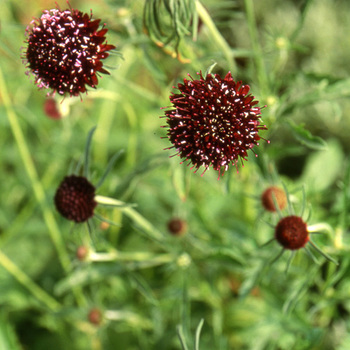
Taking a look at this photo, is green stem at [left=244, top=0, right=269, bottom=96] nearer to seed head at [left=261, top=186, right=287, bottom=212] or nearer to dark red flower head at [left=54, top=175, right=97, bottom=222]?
seed head at [left=261, top=186, right=287, bottom=212]

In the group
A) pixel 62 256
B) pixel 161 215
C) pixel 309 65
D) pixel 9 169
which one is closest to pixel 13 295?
pixel 62 256

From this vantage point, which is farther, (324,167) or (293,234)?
(324,167)

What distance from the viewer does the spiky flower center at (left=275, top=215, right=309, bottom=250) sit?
2.98 ft

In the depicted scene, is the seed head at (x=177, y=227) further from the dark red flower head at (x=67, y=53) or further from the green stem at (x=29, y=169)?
the dark red flower head at (x=67, y=53)

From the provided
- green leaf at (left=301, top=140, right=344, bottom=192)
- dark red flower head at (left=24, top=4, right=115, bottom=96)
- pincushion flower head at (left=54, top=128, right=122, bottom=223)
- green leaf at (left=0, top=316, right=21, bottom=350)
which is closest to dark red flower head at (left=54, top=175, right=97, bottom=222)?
pincushion flower head at (left=54, top=128, right=122, bottom=223)

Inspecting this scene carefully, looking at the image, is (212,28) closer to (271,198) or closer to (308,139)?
(308,139)

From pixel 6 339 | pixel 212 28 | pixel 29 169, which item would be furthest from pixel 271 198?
pixel 6 339

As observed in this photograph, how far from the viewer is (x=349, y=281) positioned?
1.13 m

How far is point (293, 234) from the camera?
2.99ft

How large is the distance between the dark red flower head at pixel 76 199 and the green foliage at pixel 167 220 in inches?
1.1

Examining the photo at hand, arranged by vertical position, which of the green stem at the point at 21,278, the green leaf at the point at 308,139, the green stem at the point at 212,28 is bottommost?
the green stem at the point at 21,278

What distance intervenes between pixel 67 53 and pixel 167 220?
700 millimetres

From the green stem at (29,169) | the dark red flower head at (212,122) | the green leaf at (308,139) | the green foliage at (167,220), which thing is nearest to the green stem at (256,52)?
the green foliage at (167,220)

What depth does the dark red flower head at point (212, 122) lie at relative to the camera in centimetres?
78
